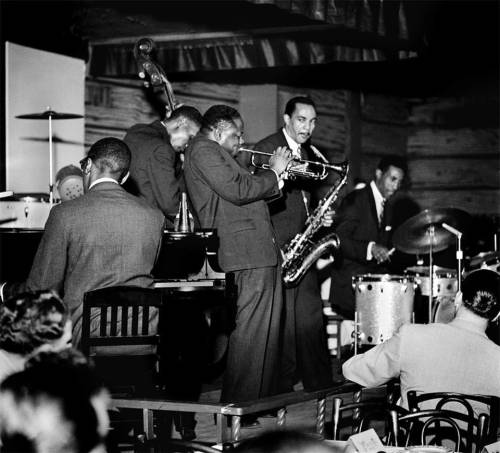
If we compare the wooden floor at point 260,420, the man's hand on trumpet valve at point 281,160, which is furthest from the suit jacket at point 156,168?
the wooden floor at point 260,420

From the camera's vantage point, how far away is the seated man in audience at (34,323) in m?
2.36

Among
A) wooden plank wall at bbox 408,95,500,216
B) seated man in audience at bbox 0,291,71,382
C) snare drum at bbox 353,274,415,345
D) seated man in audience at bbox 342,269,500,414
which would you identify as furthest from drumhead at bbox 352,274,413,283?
seated man in audience at bbox 0,291,71,382

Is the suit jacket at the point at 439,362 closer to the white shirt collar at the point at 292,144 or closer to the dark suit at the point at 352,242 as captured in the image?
the white shirt collar at the point at 292,144

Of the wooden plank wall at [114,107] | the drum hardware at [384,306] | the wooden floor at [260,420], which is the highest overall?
the wooden plank wall at [114,107]

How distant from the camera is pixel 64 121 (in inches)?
289

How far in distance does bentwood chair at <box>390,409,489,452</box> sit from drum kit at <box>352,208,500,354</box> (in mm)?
2795

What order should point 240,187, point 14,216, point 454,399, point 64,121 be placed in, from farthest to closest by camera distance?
point 64,121 < point 240,187 < point 14,216 < point 454,399

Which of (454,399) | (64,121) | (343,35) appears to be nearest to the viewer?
(454,399)

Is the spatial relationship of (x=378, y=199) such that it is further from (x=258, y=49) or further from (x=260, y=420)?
(x=260, y=420)

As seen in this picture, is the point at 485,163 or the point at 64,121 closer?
the point at 64,121

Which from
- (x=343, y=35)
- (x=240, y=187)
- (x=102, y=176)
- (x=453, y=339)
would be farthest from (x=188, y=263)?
(x=343, y=35)

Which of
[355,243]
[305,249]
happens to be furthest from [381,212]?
[305,249]

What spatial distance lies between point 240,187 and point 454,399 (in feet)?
6.84

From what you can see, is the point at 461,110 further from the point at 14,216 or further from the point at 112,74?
the point at 14,216
